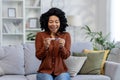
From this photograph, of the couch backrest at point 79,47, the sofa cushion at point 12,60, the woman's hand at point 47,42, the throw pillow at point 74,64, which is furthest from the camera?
the couch backrest at point 79,47

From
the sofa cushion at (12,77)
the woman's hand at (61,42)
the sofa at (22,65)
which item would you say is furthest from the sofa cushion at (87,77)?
the woman's hand at (61,42)

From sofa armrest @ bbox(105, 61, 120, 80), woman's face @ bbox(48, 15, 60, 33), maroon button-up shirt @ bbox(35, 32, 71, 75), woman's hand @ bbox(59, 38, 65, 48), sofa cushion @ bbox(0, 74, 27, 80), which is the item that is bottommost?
sofa cushion @ bbox(0, 74, 27, 80)

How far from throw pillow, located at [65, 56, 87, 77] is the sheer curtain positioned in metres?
1.99

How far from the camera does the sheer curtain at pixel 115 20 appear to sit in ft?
17.0

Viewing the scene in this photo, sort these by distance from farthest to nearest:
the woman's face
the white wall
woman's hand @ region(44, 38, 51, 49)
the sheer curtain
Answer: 1. the white wall
2. the sheer curtain
3. the woman's face
4. woman's hand @ region(44, 38, 51, 49)

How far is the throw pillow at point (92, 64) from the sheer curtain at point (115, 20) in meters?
1.80

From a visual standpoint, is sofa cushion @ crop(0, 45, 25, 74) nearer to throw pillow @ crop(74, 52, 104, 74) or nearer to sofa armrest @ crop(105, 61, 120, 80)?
throw pillow @ crop(74, 52, 104, 74)

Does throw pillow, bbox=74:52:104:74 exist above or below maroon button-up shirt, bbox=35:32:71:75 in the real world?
below

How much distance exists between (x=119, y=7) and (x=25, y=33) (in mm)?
2115

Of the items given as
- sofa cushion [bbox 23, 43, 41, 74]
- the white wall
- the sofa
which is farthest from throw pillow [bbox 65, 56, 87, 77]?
the white wall

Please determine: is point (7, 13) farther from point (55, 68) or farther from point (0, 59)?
point (55, 68)

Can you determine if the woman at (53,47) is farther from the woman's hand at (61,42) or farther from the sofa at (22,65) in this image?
the sofa at (22,65)

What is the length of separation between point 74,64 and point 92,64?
0.88ft

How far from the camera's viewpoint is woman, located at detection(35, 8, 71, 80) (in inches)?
105
